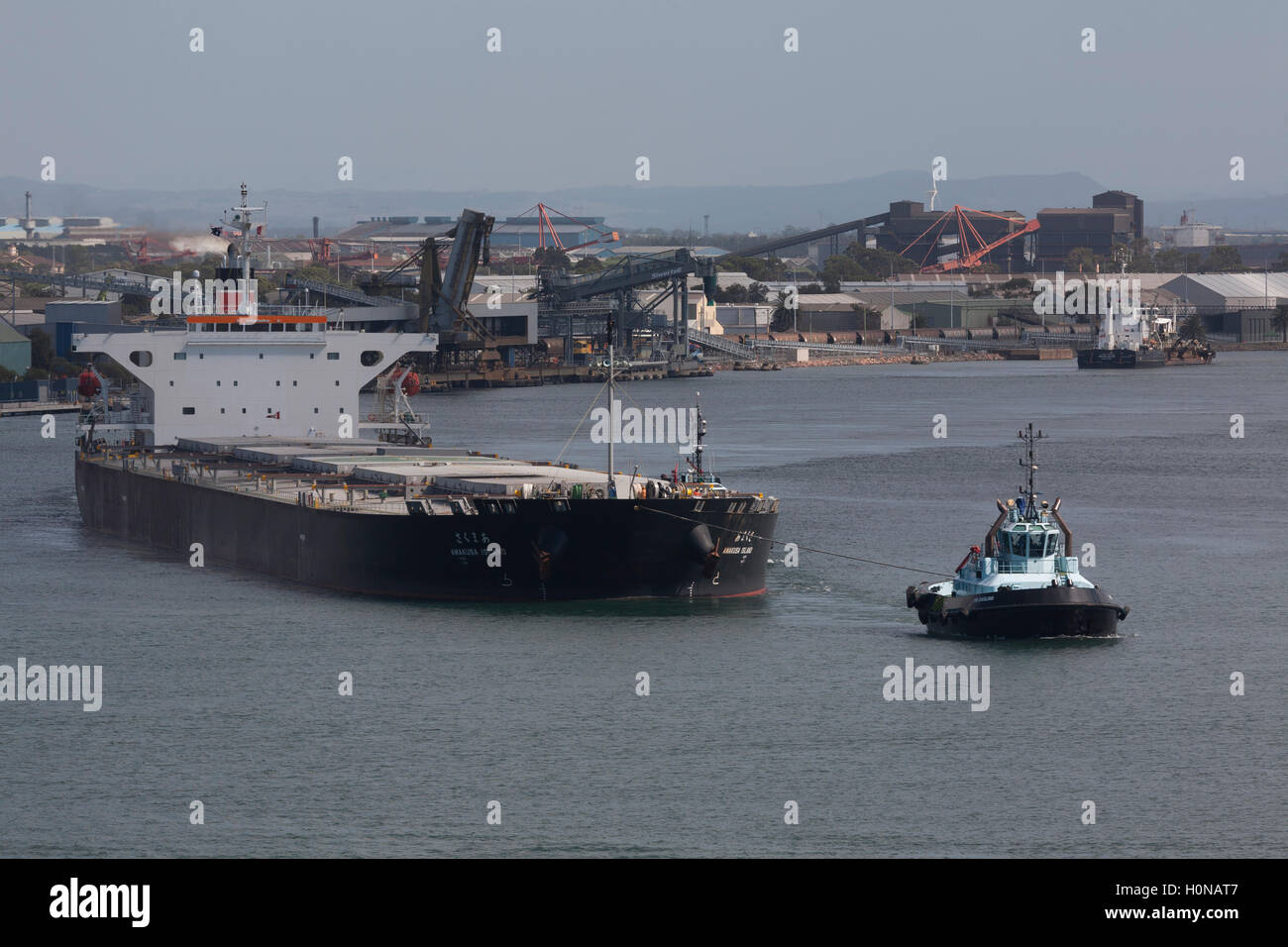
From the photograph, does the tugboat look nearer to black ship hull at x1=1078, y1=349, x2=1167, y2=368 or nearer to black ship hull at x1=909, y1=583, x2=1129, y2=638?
black ship hull at x1=909, y1=583, x2=1129, y2=638

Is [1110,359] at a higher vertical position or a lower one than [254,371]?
higher

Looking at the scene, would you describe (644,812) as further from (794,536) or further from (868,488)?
(868,488)

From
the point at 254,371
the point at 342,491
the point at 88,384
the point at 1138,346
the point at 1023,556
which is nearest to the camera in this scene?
the point at 1023,556

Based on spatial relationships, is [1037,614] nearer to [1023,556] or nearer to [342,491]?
[1023,556]

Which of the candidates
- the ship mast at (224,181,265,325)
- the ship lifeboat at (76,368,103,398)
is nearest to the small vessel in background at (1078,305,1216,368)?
the ship lifeboat at (76,368,103,398)

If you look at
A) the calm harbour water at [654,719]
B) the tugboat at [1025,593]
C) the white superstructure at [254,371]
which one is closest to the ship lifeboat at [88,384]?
the white superstructure at [254,371]

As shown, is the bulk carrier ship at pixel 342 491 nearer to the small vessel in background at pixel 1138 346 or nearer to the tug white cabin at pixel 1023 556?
the tug white cabin at pixel 1023 556

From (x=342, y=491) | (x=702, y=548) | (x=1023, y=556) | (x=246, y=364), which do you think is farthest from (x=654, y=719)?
(x=246, y=364)
